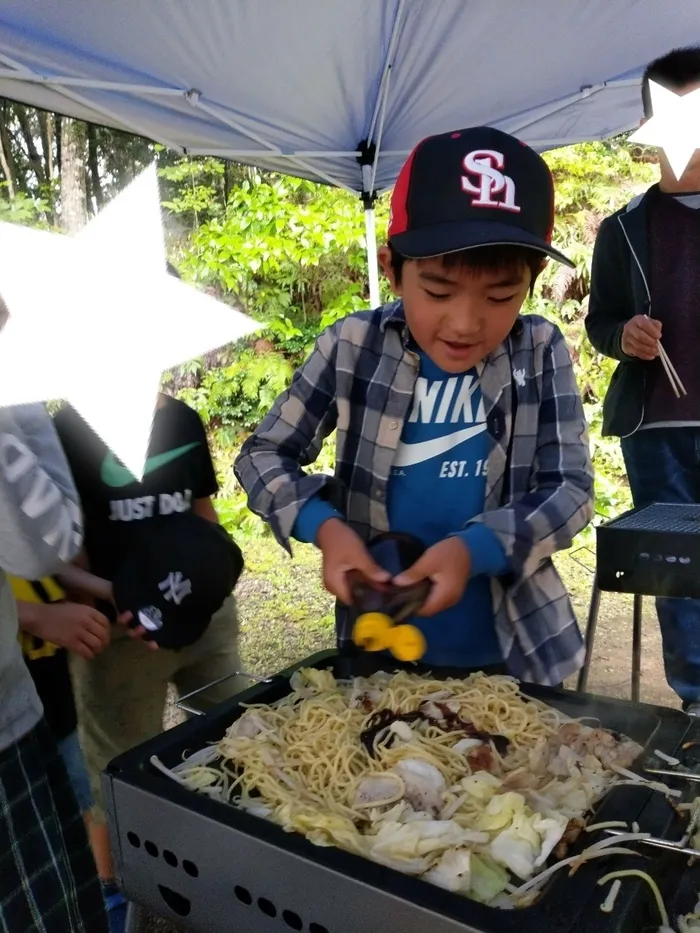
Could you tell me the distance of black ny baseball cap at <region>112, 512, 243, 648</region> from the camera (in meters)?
1.69

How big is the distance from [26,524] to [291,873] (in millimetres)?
701

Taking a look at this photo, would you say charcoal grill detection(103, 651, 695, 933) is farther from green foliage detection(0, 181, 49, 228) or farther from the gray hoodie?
green foliage detection(0, 181, 49, 228)

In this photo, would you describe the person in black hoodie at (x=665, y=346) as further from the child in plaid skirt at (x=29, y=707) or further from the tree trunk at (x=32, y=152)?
the tree trunk at (x=32, y=152)

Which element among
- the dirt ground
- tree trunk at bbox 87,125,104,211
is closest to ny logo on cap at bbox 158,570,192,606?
the dirt ground

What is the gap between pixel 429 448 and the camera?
6.12 feet

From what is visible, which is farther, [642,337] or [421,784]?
[642,337]

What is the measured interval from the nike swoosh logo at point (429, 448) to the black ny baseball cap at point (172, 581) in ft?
1.69

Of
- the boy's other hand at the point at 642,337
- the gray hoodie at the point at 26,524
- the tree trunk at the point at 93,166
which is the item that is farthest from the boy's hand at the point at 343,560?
the tree trunk at the point at 93,166

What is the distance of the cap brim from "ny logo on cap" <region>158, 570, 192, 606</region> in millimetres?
886

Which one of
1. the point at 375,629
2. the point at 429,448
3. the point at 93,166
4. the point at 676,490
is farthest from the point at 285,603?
the point at 93,166

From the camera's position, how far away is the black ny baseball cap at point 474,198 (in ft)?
4.88

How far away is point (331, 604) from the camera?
5504mm

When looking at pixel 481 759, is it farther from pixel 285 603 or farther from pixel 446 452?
pixel 285 603

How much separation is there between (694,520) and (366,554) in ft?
3.24
